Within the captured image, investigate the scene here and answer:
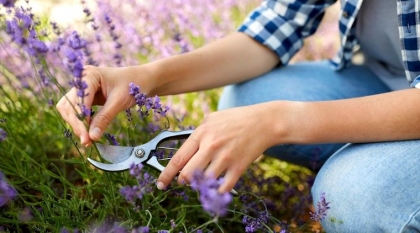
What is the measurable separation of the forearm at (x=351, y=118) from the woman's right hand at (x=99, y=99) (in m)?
0.40

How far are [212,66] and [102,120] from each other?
63 centimetres

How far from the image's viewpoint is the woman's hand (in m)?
1.33

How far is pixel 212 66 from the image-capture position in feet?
6.19

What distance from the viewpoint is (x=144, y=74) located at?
161cm

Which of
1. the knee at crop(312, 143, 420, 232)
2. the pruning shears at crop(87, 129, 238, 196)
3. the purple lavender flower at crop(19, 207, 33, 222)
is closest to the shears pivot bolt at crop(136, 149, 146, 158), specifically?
the pruning shears at crop(87, 129, 238, 196)

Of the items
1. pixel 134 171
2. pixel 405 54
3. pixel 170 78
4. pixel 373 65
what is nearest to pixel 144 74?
pixel 170 78

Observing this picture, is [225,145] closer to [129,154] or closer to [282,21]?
[129,154]

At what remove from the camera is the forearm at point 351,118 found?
4.67ft

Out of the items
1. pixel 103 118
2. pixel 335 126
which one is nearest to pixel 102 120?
pixel 103 118

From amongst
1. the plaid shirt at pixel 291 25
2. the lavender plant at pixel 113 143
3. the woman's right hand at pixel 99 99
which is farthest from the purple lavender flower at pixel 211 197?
the plaid shirt at pixel 291 25

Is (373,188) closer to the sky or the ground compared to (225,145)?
closer to the ground

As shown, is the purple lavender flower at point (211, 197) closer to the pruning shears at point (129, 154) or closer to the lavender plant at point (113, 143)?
Result: the lavender plant at point (113, 143)

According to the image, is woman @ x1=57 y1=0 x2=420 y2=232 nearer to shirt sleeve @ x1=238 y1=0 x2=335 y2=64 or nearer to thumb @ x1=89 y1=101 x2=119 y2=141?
thumb @ x1=89 y1=101 x2=119 y2=141

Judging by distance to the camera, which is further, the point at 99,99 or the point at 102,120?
the point at 99,99
